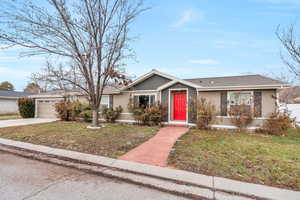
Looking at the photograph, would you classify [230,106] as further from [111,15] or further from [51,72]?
[51,72]

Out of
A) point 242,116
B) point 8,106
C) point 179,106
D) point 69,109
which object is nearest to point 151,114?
point 179,106

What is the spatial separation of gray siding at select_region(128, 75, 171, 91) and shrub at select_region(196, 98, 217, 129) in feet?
9.65

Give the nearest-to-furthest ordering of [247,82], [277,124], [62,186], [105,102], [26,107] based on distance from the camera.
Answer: [62,186]
[277,124]
[247,82]
[105,102]
[26,107]

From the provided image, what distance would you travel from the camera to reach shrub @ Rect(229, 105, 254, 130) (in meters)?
8.75

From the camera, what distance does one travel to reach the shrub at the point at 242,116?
875cm

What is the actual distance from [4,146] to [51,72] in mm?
4110

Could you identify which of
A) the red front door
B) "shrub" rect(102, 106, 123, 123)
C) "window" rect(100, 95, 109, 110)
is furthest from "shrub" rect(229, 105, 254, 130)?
"window" rect(100, 95, 109, 110)

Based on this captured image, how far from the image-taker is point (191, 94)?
10.2 meters

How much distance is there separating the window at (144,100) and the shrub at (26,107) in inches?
505

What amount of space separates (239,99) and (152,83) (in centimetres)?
587

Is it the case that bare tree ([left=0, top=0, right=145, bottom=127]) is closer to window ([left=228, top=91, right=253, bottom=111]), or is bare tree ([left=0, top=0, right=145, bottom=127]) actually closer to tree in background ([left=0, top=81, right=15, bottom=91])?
window ([left=228, top=91, right=253, bottom=111])

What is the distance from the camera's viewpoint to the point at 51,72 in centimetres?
842

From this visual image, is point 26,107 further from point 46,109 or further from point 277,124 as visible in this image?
point 277,124

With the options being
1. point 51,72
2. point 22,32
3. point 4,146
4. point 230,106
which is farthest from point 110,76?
point 230,106
